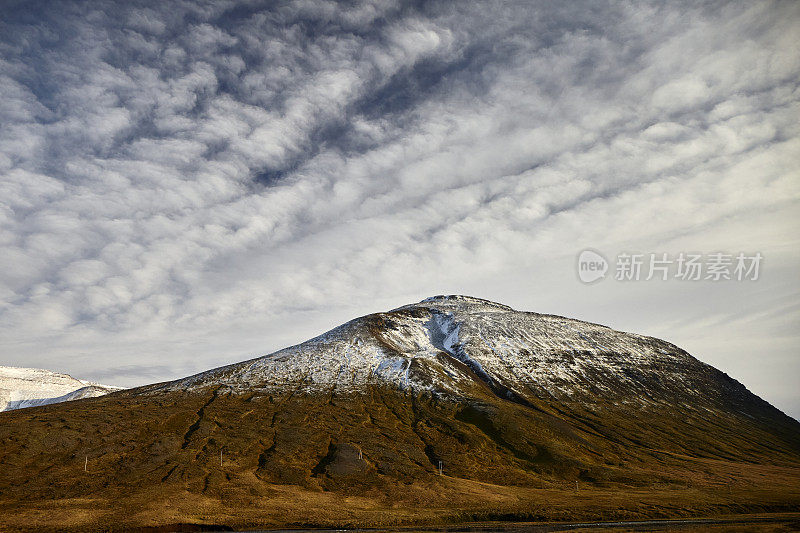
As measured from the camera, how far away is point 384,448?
9306cm

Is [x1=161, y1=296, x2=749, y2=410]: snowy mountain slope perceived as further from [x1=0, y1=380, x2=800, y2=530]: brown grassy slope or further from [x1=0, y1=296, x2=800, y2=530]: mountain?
[x1=0, y1=380, x2=800, y2=530]: brown grassy slope

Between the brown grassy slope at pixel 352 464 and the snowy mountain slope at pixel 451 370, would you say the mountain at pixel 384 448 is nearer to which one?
the brown grassy slope at pixel 352 464

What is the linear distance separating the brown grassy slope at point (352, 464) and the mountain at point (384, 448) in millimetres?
438

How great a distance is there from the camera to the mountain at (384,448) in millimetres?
62406

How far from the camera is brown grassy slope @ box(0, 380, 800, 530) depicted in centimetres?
6078

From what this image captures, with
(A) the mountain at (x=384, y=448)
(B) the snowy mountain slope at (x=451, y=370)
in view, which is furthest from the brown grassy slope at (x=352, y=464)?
(B) the snowy mountain slope at (x=451, y=370)

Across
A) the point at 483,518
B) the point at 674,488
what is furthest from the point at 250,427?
the point at 674,488

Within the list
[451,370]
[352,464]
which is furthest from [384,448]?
[451,370]

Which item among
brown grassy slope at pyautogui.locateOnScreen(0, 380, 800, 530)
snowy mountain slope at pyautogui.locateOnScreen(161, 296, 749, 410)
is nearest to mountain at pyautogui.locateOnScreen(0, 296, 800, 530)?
brown grassy slope at pyautogui.locateOnScreen(0, 380, 800, 530)

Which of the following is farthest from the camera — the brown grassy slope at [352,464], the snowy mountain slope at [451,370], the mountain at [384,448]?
the snowy mountain slope at [451,370]

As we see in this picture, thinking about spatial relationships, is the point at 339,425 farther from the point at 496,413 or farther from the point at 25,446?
the point at 25,446

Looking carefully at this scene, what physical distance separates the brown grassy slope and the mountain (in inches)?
17.3

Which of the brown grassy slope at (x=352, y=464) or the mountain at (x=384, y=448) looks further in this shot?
the mountain at (x=384, y=448)

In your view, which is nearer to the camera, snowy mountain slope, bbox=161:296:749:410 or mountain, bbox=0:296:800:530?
mountain, bbox=0:296:800:530
